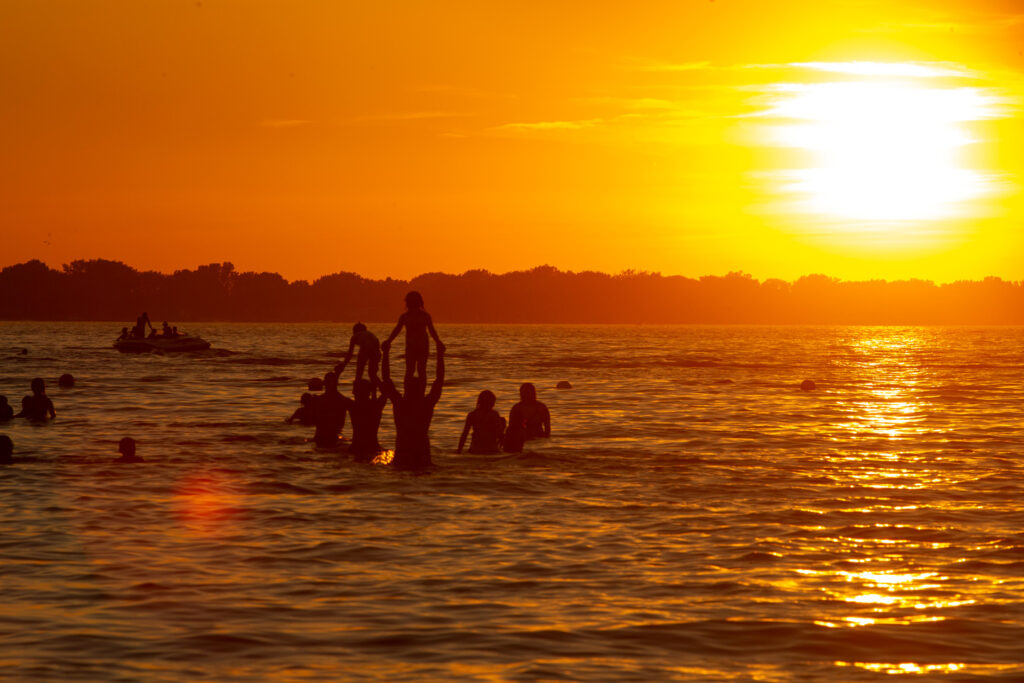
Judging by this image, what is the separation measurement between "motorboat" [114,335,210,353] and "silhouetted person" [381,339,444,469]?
195 ft

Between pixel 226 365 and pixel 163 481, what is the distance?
5687cm

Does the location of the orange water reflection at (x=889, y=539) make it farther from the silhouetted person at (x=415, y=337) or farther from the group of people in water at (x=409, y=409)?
the silhouetted person at (x=415, y=337)

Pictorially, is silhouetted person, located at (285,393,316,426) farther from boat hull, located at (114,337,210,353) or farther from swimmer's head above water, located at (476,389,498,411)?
boat hull, located at (114,337,210,353)

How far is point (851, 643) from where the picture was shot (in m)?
10.2

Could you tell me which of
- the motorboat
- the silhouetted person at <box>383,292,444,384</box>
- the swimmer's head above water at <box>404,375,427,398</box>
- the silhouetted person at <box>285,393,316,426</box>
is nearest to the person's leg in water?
the swimmer's head above water at <box>404,375,427,398</box>

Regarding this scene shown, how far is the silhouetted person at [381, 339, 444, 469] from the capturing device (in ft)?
67.6

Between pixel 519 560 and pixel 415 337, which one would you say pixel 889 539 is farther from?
pixel 415 337

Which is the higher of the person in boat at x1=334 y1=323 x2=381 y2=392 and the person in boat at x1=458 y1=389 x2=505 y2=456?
the person in boat at x1=334 y1=323 x2=381 y2=392

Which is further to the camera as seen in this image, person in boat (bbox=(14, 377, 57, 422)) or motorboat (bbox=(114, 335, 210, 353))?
motorboat (bbox=(114, 335, 210, 353))

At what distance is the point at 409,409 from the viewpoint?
20812 millimetres

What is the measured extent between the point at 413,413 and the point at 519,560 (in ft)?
25.1

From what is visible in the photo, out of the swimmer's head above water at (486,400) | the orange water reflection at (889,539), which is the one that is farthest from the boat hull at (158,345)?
the swimmer's head above water at (486,400)

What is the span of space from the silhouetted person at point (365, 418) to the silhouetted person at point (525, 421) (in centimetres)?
267

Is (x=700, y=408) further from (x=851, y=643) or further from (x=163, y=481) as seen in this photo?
(x=851, y=643)
